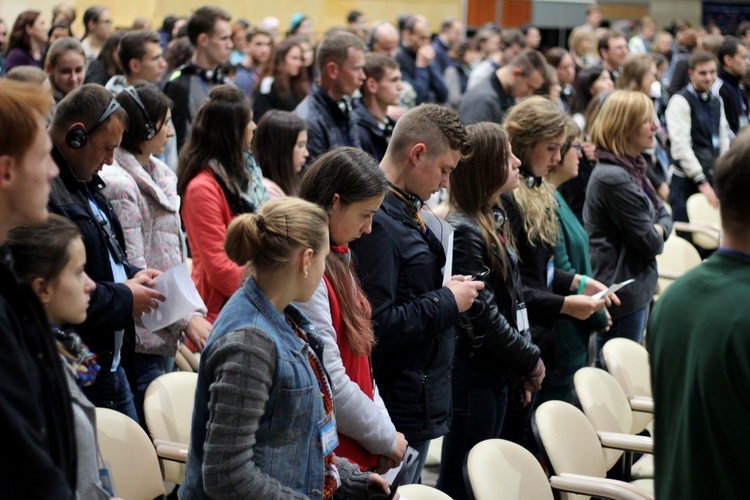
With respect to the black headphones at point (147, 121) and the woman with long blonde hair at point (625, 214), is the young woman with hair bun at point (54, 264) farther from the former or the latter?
the woman with long blonde hair at point (625, 214)

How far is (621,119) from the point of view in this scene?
13.6 ft

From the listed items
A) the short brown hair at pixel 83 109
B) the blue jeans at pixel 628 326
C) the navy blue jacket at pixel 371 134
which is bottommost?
the blue jeans at pixel 628 326

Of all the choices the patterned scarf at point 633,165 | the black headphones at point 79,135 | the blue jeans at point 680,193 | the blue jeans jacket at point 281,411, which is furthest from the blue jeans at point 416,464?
the blue jeans at point 680,193

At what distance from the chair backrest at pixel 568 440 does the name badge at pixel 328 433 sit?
35.4 inches

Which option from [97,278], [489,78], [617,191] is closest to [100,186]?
[97,278]

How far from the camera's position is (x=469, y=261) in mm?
2998

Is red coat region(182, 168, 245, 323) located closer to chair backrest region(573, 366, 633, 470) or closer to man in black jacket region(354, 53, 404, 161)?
chair backrest region(573, 366, 633, 470)

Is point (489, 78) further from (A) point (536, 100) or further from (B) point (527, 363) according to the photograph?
(B) point (527, 363)

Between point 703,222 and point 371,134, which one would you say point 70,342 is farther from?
point 703,222

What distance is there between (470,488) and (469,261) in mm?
857

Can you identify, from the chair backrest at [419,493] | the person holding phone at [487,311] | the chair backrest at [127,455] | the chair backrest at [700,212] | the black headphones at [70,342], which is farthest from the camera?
the chair backrest at [700,212]

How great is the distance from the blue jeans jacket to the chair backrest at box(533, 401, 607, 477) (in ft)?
3.23

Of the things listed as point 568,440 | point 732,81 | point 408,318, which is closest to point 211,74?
point 408,318

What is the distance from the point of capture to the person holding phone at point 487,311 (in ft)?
9.83
